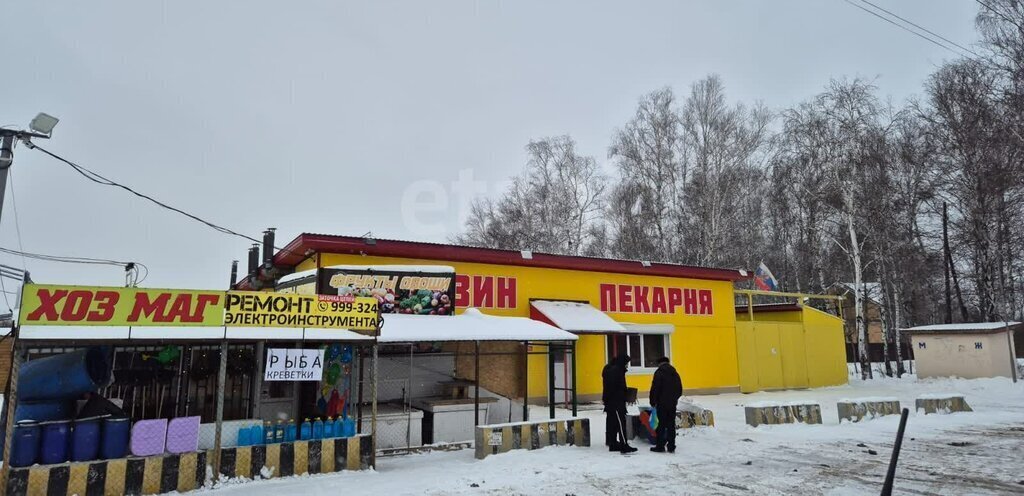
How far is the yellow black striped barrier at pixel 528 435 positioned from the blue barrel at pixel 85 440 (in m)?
5.19

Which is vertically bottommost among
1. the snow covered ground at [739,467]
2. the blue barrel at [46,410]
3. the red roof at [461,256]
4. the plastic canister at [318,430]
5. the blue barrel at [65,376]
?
the snow covered ground at [739,467]

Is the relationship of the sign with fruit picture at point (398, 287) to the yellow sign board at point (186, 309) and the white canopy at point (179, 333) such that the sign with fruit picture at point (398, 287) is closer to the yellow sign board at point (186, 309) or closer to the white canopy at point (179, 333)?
the white canopy at point (179, 333)

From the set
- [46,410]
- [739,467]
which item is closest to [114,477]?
[46,410]

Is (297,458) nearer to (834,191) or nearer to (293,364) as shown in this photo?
(293,364)

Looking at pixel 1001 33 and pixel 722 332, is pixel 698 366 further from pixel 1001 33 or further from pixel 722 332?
pixel 1001 33

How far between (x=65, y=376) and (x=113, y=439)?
5.40ft

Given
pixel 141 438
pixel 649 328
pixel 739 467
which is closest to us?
pixel 141 438

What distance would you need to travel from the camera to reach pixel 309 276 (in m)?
13.8

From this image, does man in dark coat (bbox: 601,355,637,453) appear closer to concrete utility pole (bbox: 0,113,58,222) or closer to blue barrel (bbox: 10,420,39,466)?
blue barrel (bbox: 10,420,39,466)

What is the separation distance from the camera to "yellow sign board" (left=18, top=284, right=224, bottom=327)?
6789 millimetres

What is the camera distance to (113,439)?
7434mm

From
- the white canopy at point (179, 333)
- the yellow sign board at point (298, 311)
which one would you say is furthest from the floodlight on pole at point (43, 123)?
the yellow sign board at point (298, 311)

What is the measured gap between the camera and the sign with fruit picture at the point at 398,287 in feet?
42.5

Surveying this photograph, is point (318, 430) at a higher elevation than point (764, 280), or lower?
lower
